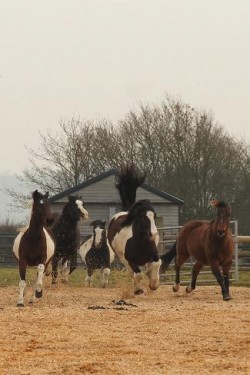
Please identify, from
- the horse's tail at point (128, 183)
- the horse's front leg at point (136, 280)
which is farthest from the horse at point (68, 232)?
the horse's front leg at point (136, 280)

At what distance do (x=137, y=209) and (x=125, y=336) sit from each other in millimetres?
6413

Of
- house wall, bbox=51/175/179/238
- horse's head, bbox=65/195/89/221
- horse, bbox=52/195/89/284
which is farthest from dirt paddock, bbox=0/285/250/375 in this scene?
house wall, bbox=51/175/179/238

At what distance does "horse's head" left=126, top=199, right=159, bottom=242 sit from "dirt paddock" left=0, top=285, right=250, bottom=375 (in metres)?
1.13

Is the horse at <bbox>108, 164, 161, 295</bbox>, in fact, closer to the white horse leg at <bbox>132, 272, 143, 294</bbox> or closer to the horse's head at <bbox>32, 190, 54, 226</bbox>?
the white horse leg at <bbox>132, 272, 143, 294</bbox>

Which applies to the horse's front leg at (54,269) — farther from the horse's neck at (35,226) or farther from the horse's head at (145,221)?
the horse's neck at (35,226)

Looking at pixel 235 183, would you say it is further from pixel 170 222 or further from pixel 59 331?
pixel 59 331

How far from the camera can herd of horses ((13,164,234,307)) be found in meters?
15.1

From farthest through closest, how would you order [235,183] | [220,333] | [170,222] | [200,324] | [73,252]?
[235,183] < [170,222] < [73,252] < [200,324] < [220,333]

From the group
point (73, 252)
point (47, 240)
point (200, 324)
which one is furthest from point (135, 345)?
point (73, 252)

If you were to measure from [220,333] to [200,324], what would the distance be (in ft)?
3.24

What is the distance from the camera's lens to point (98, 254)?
21.1 meters

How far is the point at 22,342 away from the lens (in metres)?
9.71

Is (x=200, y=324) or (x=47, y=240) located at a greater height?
(x=47, y=240)

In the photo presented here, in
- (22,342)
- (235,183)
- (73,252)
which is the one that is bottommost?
(22,342)
